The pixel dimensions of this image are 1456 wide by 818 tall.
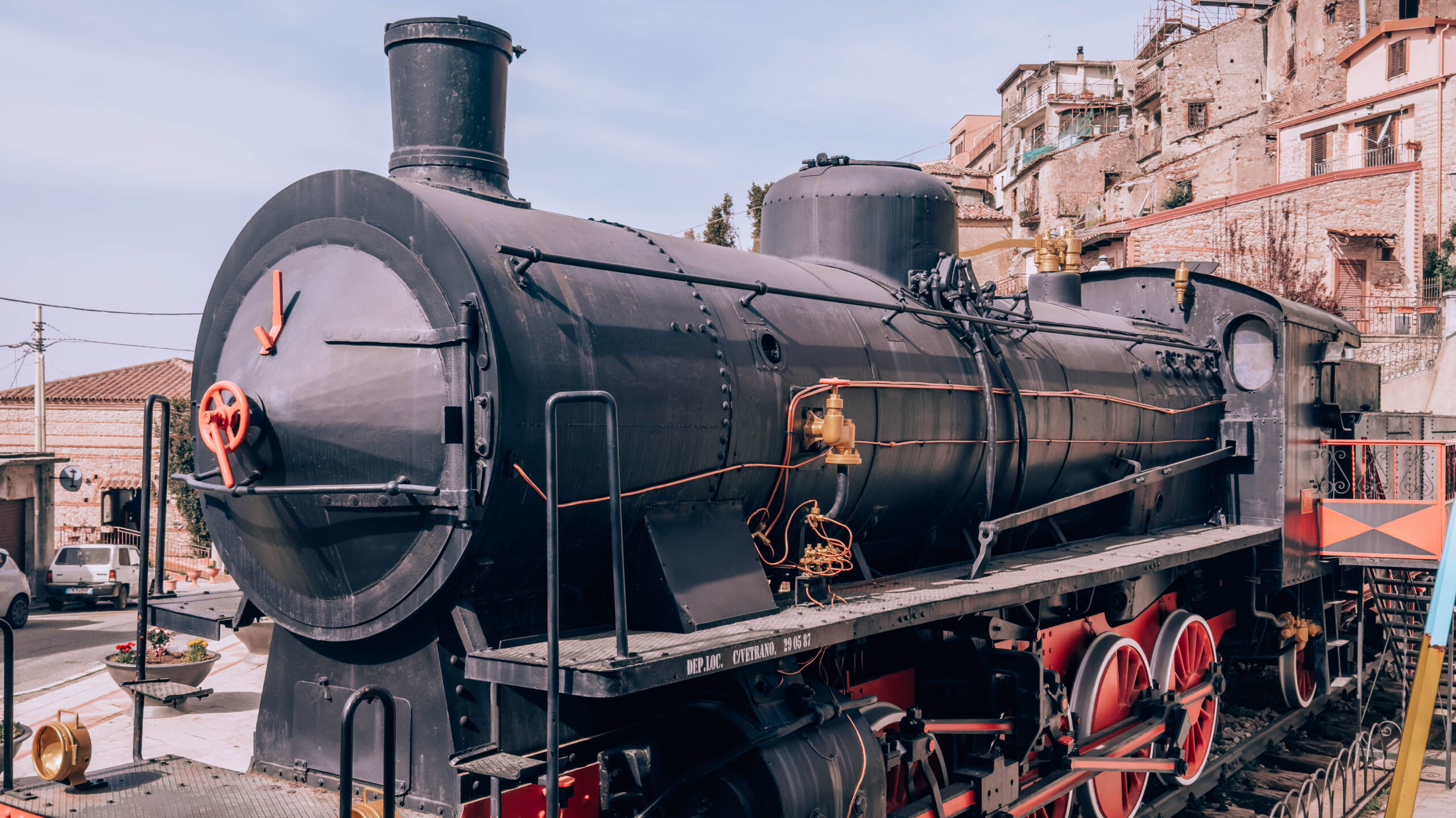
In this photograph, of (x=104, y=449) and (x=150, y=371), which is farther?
(x=150, y=371)

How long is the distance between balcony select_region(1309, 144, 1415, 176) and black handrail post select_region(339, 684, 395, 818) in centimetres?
3699

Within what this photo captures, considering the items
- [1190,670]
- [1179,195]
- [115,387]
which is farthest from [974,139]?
→ [1190,670]

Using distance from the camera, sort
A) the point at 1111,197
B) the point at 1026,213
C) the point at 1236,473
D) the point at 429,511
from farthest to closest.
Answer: the point at 1026,213 < the point at 1111,197 < the point at 1236,473 < the point at 429,511

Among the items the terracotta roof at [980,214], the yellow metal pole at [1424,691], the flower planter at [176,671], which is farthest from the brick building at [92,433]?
the terracotta roof at [980,214]

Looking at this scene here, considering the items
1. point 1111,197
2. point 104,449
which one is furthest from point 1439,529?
point 1111,197

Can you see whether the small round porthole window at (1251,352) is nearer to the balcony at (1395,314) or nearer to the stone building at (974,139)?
the balcony at (1395,314)

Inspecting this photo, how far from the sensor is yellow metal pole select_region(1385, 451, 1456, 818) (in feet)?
17.8

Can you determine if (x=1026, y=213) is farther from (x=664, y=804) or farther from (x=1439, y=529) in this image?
(x=664, y=804)

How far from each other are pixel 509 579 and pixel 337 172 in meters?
1.79

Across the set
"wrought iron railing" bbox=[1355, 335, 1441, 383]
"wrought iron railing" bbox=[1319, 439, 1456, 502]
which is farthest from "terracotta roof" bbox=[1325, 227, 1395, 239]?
"wrought iron railing" bbox=[1319, 439, 1456, 502]

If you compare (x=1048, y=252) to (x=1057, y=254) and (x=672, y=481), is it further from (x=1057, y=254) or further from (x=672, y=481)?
(x=672, y=481)

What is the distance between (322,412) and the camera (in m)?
4.08

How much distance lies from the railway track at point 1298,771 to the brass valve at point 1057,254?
4.29 m

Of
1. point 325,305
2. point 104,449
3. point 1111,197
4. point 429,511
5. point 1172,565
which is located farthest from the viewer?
point 1111,197
